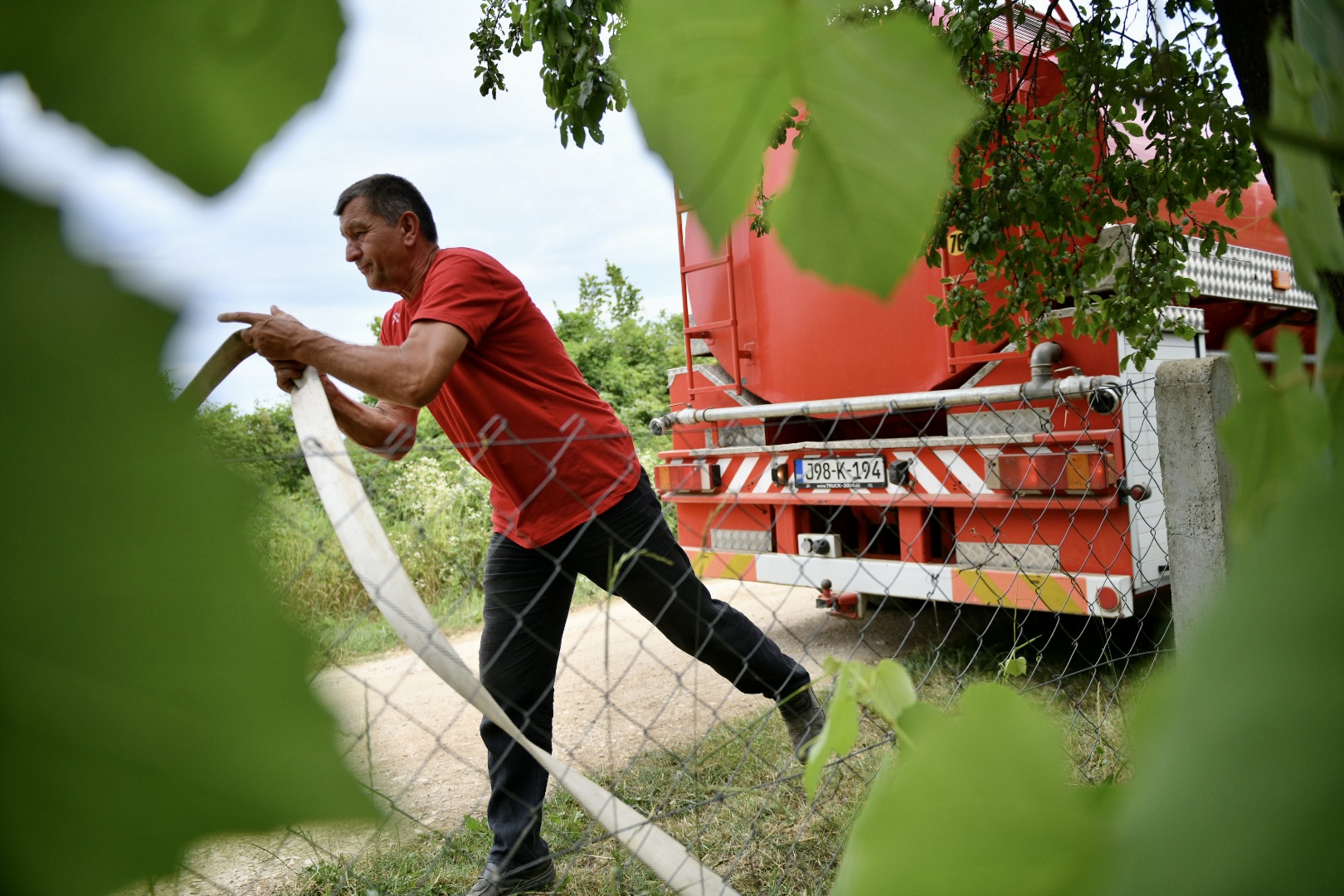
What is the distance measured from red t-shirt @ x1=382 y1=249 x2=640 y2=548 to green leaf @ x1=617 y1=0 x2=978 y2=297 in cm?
218

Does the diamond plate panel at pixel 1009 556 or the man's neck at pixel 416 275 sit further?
the diamond plate panel at pixel 1009 556

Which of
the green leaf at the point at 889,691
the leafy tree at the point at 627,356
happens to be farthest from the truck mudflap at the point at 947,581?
the leafy tree at the point at 627,356

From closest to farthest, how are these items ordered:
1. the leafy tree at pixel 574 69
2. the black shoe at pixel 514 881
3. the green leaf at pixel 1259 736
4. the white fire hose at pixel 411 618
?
the green leaf at pixel 1259 736, the leafy tree at pixel 574 69, the white fire hose at pixel 411 618, the black shoe at pixel 514 881

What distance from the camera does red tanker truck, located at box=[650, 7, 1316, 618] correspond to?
309 centimetres

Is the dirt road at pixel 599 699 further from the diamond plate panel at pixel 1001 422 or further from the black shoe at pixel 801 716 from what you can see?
the diamond plate panel at pixel 1001 422

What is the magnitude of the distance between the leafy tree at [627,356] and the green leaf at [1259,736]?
1006 centimetres

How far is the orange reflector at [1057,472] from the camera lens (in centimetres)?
308

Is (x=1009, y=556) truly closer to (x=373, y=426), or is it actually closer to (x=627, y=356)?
(x=373, y=426)

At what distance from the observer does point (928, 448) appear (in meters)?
3.54

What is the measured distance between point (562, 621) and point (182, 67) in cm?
251

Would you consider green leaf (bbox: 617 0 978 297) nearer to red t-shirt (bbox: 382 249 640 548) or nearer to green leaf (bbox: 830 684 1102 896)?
green leaf (bbox: 830 684 1102 896)

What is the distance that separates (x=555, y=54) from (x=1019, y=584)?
9.55ft

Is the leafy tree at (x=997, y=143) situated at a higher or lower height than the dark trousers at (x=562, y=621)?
higher

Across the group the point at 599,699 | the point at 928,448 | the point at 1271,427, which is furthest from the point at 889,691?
the point at 599,699
